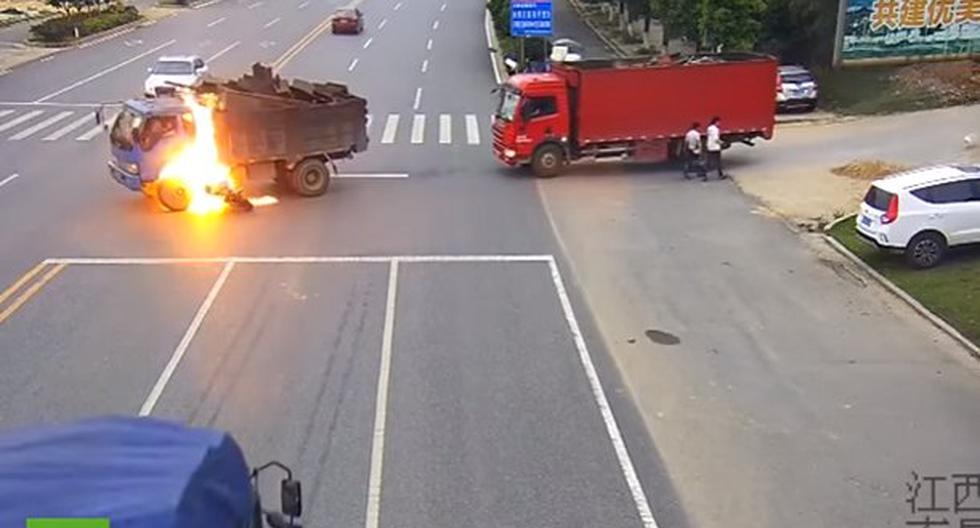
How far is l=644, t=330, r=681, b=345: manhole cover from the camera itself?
50.9 ft

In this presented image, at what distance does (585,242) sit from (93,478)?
53.2 ft

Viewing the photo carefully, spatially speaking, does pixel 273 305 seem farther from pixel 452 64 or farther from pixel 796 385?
pixel 452 64

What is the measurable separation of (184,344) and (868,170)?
18.3m

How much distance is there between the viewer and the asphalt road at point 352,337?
11422 millimetres

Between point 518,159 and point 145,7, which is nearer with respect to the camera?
point 518,159

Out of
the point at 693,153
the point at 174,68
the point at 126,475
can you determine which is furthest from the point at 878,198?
the point at 174,68

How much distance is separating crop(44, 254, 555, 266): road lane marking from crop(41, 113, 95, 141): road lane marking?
14.2m

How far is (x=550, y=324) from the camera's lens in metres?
16.2

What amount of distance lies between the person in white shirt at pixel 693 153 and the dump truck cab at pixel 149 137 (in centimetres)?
1234

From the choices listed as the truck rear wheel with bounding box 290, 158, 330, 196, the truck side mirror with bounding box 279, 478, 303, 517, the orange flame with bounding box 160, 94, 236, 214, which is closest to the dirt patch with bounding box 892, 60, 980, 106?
the truck rear wheel with bounding box 290, 158, 330, 196

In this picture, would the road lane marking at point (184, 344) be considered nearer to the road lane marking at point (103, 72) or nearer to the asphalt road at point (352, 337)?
the asphalt road at point (352, 337)

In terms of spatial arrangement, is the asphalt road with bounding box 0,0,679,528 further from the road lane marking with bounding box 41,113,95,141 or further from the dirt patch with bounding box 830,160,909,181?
the dirt patch with bounding box 830,160,909,181

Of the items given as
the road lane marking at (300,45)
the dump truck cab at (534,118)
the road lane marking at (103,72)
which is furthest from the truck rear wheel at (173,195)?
the road lane marking at (300,45)

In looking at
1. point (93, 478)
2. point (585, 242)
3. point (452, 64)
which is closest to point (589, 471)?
point (93, 478)
